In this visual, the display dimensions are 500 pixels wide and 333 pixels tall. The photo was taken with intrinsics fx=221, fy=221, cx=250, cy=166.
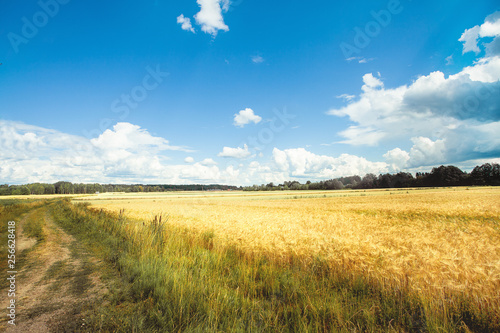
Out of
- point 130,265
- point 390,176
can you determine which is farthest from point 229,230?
point 390,176

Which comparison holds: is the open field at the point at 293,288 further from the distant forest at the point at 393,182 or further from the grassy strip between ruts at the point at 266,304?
the distant forest at the point at 393,182

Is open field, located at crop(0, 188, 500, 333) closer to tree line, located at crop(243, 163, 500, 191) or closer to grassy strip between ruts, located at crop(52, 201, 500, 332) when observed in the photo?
grassy strip between ruts, located at crop(52, 201, 500, 332)

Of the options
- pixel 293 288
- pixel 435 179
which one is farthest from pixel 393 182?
pixel 293 288

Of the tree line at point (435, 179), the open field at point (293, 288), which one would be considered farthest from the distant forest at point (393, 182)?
the open field at point (293, 288)

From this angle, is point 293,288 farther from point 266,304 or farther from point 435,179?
point 435,179

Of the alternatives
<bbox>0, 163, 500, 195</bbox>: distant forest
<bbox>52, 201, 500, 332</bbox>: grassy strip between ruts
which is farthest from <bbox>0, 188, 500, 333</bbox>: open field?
<bbox>0, 163, 500, 195</bbox>: distant forest

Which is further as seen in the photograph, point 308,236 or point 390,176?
point 390,176

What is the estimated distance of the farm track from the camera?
415 centimetres

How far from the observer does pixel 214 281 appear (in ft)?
18.6

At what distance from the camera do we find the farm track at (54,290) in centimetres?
415

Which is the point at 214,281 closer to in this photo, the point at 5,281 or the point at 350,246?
the point at 350,246

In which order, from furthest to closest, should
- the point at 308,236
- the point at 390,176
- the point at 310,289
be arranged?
the point at 390,176
the point at 308,236
the point at 310,289

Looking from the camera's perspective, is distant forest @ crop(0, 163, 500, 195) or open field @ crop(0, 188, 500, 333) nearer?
open field @ crop(0, 188, 500, 333)

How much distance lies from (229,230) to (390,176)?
16951cm
